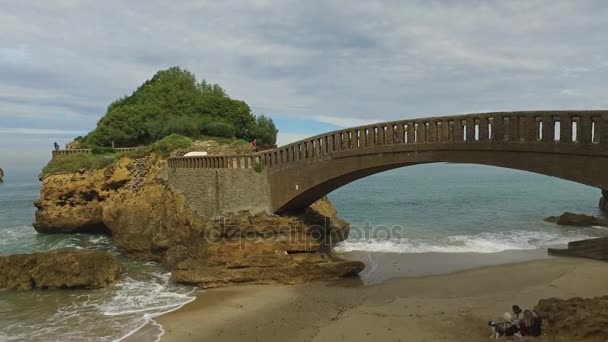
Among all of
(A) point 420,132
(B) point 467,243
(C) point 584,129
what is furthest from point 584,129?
(B) point 467,243

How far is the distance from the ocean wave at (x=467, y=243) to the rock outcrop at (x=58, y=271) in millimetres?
12804

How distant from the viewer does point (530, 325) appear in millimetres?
11789

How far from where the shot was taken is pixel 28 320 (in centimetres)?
1628

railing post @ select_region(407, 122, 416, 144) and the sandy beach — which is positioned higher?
railing post @ select_region(407, 122, 416, 144)

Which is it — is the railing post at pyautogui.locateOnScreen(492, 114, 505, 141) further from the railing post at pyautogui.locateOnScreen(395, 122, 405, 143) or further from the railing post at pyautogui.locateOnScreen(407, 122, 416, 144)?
the railing post at pyautogui.locateOnScreen(395, 122, 405, 143)

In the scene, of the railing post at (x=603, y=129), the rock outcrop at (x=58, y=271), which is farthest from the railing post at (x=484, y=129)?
the rock outcrop at (x=58, y=271)

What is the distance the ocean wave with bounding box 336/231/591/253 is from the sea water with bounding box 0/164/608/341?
0.06m

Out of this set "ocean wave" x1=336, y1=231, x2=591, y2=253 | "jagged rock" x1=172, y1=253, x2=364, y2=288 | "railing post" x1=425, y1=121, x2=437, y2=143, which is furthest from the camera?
"ocean wave" x1=336, y1=231, x2=591, y2=253

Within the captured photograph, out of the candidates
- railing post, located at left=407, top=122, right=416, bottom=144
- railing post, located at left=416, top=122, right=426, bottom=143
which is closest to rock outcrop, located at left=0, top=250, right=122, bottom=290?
railing post, located at left=407, top=122, right=416, bottom=144

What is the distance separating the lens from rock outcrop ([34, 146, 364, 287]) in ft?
64.7

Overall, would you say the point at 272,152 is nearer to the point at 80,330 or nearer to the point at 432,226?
the point at 80,330

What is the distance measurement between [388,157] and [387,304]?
586 centimetres

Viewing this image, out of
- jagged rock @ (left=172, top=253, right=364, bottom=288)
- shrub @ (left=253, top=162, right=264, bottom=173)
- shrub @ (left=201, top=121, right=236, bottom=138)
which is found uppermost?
shrub @ (left=201, top=121, right=236, bottom=138)

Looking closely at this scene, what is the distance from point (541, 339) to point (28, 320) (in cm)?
1656
